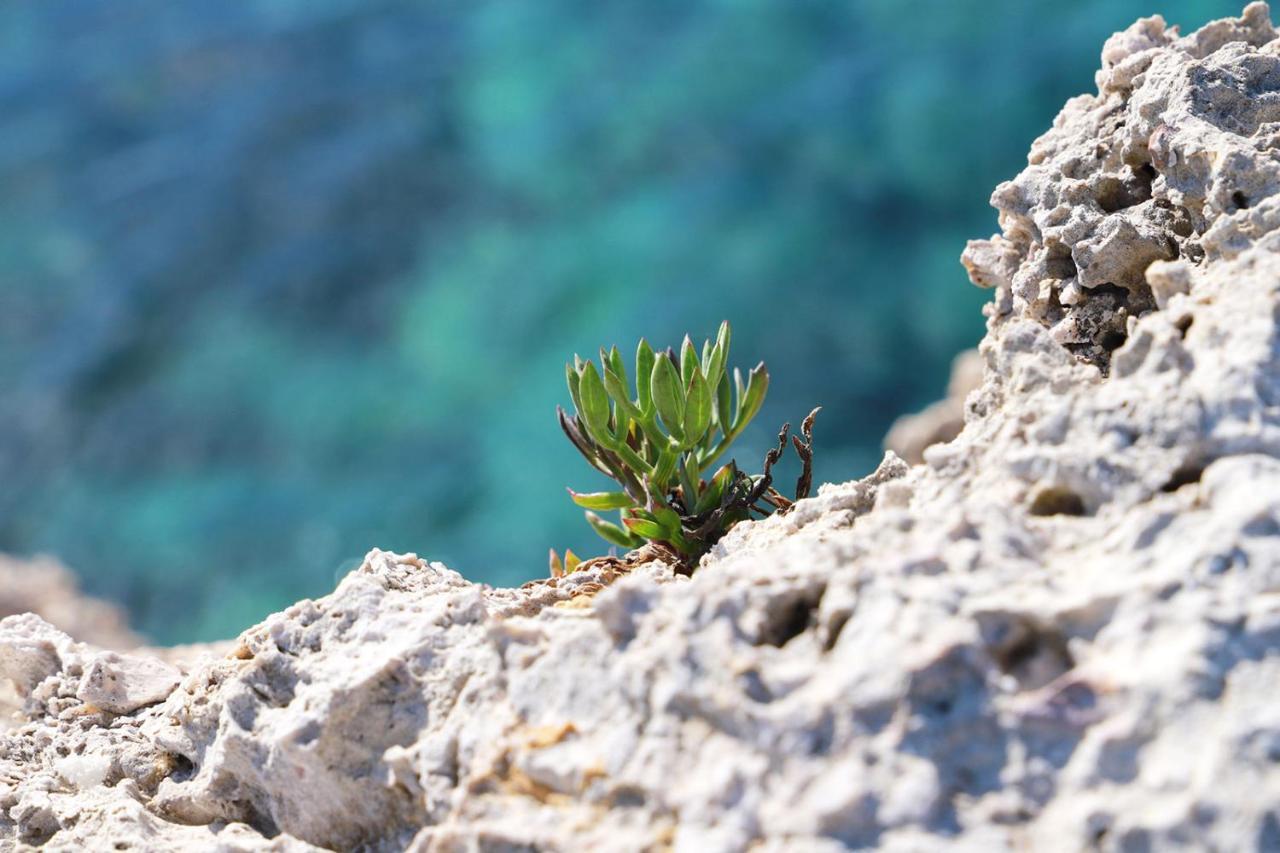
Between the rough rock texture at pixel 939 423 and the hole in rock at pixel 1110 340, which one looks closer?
the hole in rock at pixel 1110 340

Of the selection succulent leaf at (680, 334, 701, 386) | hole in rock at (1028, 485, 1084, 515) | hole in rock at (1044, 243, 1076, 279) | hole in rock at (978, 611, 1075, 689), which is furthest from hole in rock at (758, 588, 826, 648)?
hole in rock at (1044, 243, 1076, 279)

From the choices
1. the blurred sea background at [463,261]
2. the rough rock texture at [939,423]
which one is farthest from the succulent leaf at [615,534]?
the blurred sea background at [463,261]

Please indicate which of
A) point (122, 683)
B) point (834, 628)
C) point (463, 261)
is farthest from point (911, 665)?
point (463, 261)

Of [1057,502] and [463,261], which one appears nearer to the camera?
[1057,502]

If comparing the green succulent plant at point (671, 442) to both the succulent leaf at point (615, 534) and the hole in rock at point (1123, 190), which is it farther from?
the hole in rock at point (1123, 190)

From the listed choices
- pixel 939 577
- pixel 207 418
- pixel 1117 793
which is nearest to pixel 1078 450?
pixel 939 577

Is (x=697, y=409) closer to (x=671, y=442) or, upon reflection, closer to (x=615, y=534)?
(x=671, y=442)

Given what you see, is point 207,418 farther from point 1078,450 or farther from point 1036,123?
point 1078,450
